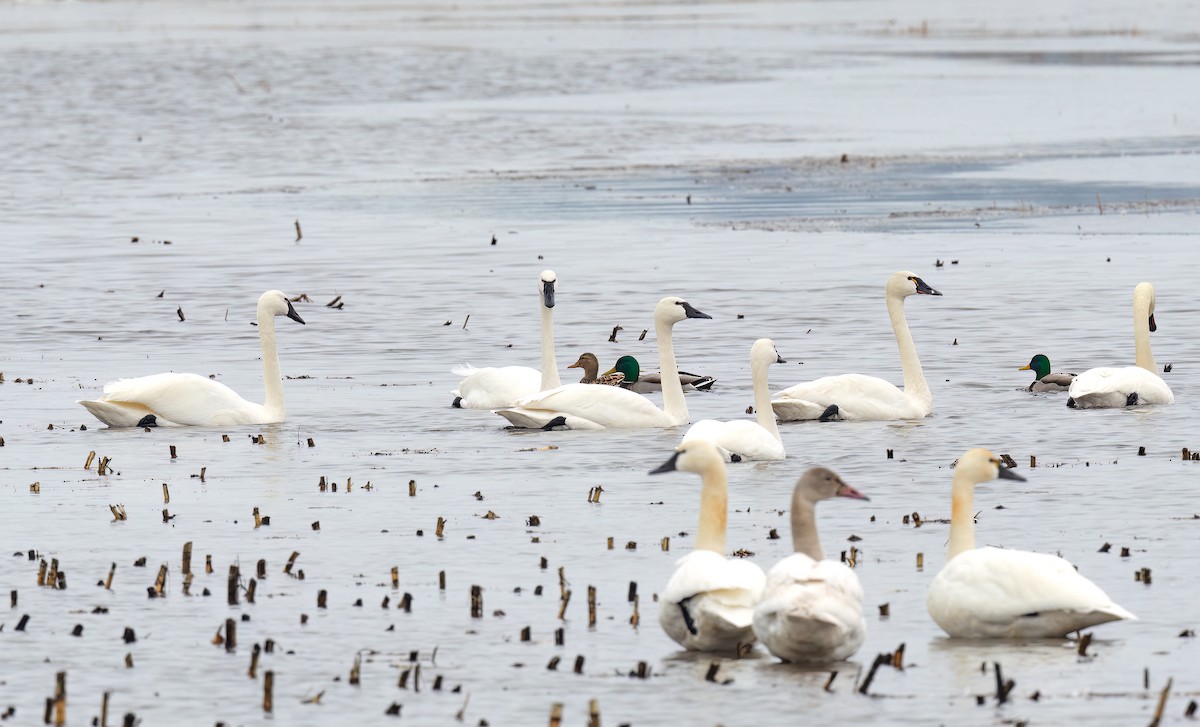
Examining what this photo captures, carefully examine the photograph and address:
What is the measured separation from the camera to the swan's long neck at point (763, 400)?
13.5m

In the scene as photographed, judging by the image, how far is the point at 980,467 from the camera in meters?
9.24

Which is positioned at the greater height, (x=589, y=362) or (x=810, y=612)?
(x=589, y=362)

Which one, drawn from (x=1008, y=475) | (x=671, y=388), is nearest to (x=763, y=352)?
(x=671, y=388)

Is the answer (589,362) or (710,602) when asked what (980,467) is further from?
(589,362)

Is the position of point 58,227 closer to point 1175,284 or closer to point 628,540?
point 1175,284

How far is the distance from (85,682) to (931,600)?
329cm

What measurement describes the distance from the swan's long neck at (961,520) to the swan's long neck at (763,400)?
4204 millimetres

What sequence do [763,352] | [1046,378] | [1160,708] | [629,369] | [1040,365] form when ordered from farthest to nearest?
[629,369]
[1040,365]
[1046,378]
[763,352]
[1160,708]

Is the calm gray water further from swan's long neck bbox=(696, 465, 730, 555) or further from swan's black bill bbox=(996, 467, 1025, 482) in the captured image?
swan's black bill bbox=(996, 467, 1025, 482)

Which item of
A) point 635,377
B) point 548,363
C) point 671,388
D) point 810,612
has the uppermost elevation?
point 635,377

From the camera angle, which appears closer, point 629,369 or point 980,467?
point 980,467

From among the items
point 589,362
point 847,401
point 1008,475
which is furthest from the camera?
point 589,362

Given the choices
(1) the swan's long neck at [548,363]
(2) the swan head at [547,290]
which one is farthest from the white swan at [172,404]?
(2) the swan head at [547,290]

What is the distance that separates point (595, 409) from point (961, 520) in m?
5.73
